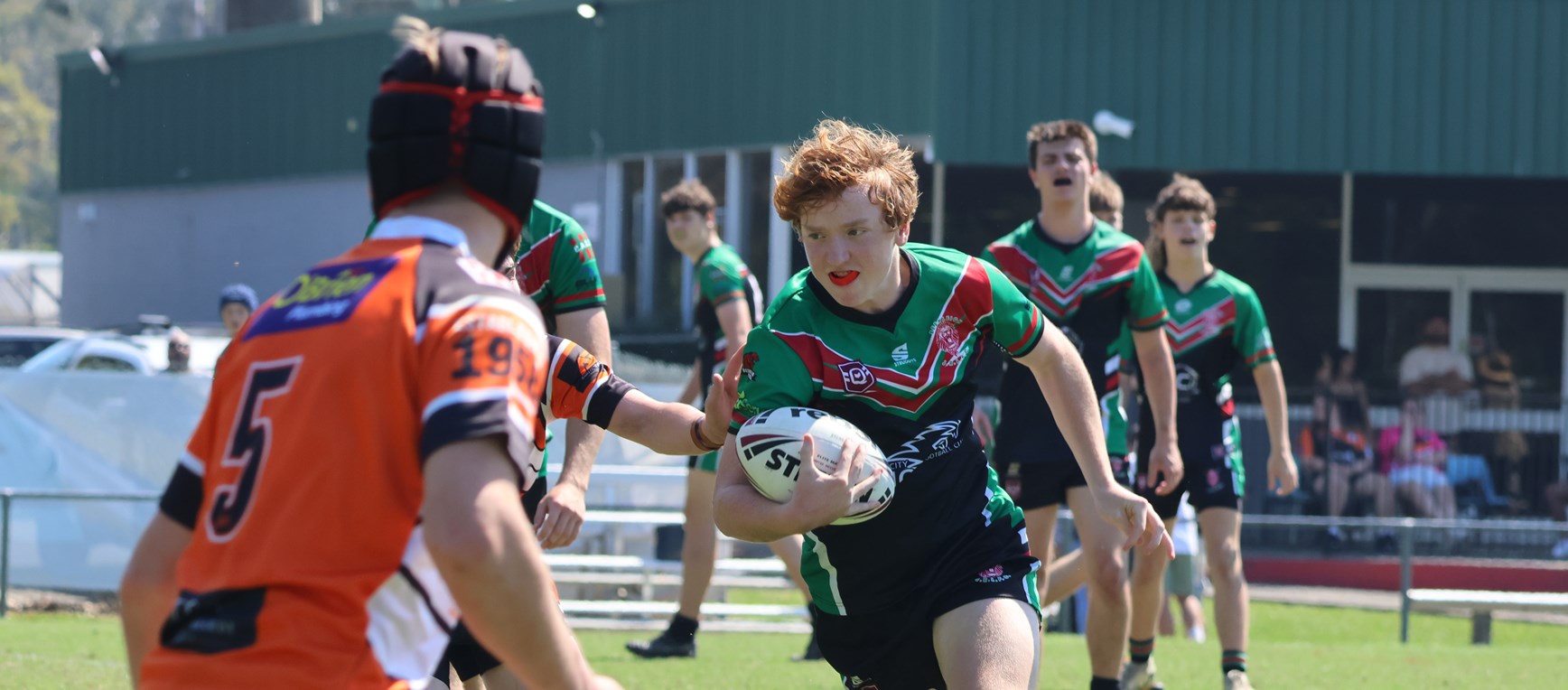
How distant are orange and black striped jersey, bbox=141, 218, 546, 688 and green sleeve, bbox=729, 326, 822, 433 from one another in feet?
6.10

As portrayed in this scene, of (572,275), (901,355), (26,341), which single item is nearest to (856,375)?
(901,355)

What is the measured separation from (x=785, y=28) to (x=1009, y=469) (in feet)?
47.2

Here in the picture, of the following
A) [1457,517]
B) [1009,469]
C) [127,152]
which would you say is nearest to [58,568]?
[1009,469]

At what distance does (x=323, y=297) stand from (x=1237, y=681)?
5964 millimetres

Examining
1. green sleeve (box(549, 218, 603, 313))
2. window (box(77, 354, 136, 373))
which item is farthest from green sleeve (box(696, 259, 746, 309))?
window (box(77, 354, 136, 373))

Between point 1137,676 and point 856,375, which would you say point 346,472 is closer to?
point 856,375

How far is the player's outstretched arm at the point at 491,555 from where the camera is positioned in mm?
2451

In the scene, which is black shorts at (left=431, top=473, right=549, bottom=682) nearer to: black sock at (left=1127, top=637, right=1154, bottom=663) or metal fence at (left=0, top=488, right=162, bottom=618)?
black sock at (left=1127, top=637, right=1154, bottom=663)

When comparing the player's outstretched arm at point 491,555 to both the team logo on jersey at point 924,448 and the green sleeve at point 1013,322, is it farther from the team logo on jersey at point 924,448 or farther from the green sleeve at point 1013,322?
the green sleeve at point 1013,322

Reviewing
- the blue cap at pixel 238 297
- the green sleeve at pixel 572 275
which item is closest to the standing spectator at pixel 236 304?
the blue cap at pixel 238 297

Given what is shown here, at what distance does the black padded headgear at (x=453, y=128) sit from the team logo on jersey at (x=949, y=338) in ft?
7.02

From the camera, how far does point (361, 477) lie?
254 centimetres

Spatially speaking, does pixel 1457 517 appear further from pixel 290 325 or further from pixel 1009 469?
pixel 290 325

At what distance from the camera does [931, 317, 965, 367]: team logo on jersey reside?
15.6ft
